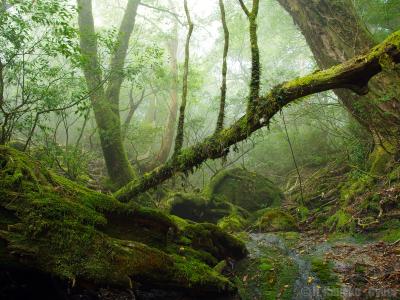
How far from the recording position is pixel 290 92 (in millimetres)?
5035

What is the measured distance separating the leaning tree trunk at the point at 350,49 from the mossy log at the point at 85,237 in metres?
6.04

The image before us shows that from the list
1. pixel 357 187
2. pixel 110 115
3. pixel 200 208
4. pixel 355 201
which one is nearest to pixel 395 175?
pixel 355 201

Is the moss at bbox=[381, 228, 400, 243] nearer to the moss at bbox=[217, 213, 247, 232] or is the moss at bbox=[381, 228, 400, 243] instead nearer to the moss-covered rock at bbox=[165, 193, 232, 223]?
the moss at bbox=[217, 213, 247, 232]

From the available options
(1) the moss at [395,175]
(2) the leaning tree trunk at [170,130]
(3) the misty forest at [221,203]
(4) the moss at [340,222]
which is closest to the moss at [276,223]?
(3) the misty forest at [221,203]

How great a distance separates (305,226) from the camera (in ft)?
28.9

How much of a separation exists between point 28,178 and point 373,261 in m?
5.14

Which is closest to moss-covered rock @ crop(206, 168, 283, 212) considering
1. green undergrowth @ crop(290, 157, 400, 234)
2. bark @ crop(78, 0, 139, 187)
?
green undergrowth @ crop(290, 157, 400, 234)

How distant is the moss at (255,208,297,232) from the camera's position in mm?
8766

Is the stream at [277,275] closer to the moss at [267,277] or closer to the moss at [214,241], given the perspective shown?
the moss at [267,277]

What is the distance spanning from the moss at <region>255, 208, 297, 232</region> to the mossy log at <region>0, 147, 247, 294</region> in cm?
385

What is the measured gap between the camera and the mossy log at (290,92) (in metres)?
4.19

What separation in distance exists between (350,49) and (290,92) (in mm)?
5736

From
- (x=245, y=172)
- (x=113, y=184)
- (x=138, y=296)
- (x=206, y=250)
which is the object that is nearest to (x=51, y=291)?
(x=138, y=296)

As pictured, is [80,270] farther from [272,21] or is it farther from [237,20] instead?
[272,21]
